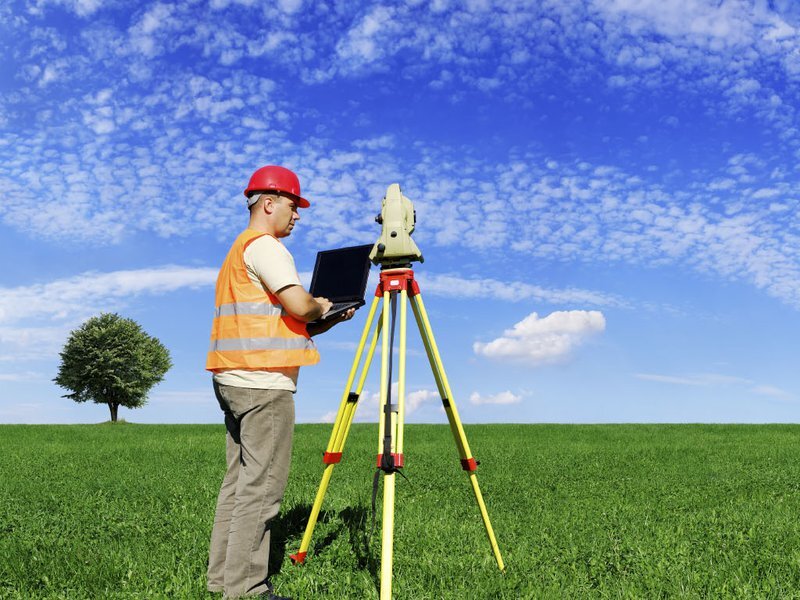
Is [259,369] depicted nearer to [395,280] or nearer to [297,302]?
[297,302]

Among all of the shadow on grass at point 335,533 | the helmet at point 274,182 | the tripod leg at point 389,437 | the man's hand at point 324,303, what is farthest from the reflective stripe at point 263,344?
the shadow on grass at point 335,533

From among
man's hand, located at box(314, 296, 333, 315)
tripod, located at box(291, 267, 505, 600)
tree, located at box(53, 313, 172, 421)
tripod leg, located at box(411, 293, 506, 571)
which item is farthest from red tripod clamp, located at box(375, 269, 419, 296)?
tree, located at box(53, 313, 172, 421)

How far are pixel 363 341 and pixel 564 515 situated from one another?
5.16m

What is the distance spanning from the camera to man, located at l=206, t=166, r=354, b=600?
511 cm

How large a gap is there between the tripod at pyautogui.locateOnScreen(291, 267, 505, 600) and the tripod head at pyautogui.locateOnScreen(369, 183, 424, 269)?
113mm

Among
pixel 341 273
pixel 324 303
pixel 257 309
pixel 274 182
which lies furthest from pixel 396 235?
pixel 257 309

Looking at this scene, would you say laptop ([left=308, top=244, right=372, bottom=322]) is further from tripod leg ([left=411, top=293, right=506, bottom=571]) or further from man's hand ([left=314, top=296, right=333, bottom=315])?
tripod leg ([left=411, top=293, right=506, bottom=571])

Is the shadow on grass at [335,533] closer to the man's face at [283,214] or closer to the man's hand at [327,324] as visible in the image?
the man's hand at [327,324]

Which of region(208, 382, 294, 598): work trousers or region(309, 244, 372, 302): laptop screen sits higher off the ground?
region(309, 244, 372, 302): laptop screen

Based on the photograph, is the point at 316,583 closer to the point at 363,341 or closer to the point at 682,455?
the point at 363,341

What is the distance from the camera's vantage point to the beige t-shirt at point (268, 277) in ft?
16.6

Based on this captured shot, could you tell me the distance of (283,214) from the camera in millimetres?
5496

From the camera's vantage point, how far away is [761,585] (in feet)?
20.3

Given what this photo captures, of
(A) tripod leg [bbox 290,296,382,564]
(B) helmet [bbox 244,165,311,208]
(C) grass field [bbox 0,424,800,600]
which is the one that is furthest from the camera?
(C) grass field [bbox 0,424,800,600]
